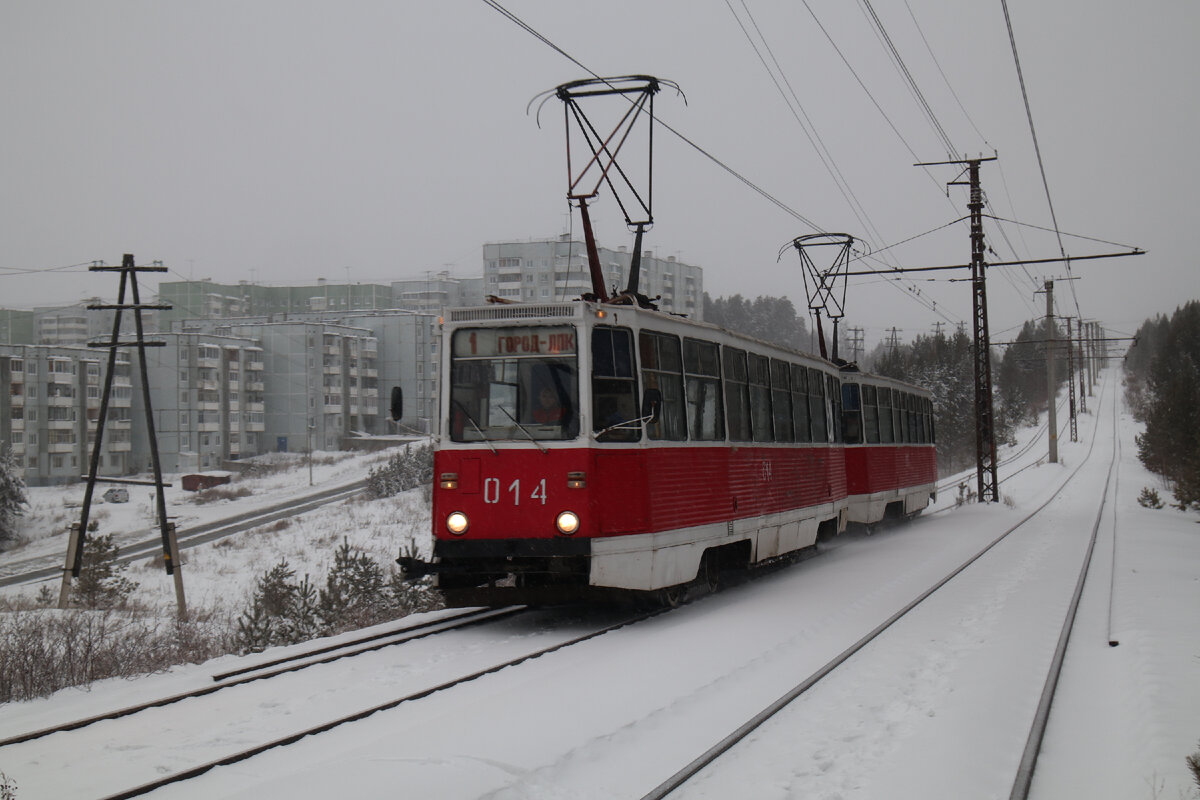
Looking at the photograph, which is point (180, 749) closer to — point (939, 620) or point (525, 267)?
point (939, 620)

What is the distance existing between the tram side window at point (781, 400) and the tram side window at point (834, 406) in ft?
8.65

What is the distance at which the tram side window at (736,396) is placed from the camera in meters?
12.3

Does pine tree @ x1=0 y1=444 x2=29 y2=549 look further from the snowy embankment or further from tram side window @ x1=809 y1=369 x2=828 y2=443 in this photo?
tram side window @ x1=809 y1=369 x2=828 y2=443

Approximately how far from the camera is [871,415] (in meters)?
21.1

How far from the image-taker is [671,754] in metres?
5.89

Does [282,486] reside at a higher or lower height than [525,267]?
lower

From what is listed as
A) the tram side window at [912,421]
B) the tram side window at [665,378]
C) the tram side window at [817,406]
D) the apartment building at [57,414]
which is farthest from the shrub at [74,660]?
the apartment building at [57,414]

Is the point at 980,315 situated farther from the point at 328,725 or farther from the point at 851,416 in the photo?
the point at 328,725

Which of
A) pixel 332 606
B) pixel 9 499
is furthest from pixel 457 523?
pixel 9 499

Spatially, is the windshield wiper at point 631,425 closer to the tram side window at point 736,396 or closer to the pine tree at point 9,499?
the tram side window at point 736,396

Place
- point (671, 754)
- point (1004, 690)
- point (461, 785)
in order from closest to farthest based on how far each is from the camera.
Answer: point (461, 785) < point (671, 754) < point (1004, 690)

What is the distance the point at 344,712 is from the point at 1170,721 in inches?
202

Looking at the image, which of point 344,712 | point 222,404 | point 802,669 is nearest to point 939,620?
point 802,669

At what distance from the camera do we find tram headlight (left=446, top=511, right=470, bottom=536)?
383 inches
